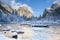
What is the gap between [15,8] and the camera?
391 cm

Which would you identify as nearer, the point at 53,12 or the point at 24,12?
the point at 24,12

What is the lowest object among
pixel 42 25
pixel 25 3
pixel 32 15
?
pixel 42 25

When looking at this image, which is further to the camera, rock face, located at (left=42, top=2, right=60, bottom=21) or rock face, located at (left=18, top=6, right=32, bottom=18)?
rock face, located at (left=42, top=2, right=60, bottom=21)

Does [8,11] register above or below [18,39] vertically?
above

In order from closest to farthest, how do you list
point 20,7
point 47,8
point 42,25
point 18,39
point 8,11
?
→ point 18,39 < point 20,7 < point 47,8 < point 8,11 < point 42,25

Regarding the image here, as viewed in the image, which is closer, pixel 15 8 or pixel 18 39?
pixel 18 39

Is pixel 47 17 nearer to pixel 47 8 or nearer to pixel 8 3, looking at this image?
pixel 47 8

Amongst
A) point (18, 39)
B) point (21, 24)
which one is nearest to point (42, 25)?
point (21, 24)

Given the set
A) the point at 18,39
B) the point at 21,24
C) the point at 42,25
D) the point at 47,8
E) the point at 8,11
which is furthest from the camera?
the point at 42,25

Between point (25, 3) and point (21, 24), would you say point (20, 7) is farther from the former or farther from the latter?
point (21, 24)

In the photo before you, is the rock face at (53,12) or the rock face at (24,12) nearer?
the rock face at (24,12)

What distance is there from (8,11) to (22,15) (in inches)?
24.0

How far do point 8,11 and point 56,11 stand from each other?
52.2 inches

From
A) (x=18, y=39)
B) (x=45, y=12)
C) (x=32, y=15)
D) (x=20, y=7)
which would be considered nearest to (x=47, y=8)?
(x=45, y=12)
